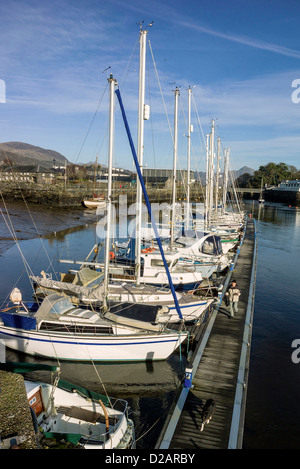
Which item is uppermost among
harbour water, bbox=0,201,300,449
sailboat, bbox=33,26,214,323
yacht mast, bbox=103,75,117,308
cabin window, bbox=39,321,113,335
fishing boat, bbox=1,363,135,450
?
yacht mast, bbox=103,75,117,308

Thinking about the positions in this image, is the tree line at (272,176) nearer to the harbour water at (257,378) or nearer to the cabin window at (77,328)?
the harbour water at (257,378)

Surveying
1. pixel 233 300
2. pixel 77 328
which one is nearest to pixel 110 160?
pixel 77 328

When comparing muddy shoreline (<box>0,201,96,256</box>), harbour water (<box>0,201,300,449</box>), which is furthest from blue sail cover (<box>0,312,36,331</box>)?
muddy shoreline (<box>0,201,96,256</box>)

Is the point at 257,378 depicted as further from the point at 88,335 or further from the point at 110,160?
the point at 110,160

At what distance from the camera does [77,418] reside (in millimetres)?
10141

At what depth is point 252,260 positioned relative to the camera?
36.3m

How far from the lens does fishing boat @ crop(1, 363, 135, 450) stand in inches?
357

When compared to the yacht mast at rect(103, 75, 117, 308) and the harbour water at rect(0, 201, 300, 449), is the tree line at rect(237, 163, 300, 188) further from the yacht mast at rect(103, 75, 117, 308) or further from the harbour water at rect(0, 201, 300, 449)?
the yacht mast at rect(103, 75, 117, 308)

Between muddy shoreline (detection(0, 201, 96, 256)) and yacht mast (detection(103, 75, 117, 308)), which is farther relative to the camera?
muddy shoreline (detection(0, 201, 96, 256))

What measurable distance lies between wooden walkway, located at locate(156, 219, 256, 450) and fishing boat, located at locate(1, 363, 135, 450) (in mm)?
1308

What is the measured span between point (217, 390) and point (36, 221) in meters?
52.9

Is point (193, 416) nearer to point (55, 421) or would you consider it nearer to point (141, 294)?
point (55, 421)

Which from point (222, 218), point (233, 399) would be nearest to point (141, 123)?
point (233, 399)

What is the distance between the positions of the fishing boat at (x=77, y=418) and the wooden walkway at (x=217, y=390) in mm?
1308
